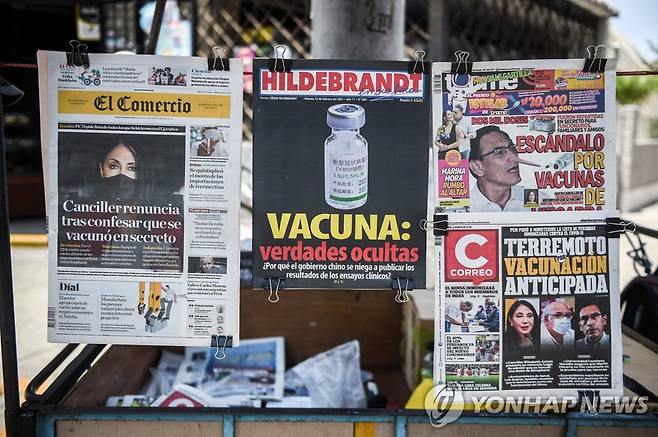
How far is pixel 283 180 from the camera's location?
2.11m

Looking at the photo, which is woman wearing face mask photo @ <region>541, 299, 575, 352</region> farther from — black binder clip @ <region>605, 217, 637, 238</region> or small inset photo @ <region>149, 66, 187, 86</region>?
small inset photo @ <region>149, 66, 187, 86</region>

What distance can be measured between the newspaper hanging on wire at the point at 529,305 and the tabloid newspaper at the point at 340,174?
0.50 ft

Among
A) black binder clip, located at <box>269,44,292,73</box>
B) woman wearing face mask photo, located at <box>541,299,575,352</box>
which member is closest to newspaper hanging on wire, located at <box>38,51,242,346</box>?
black binder clip, located at <box>269,44,292,73</box>

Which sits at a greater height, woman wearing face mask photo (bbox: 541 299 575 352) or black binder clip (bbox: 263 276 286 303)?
black binder clip (bbox: 263 276 286 303)

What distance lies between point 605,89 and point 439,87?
1.76ft

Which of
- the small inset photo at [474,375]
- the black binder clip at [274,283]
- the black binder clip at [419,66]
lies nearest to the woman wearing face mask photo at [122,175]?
the black binder clip at [274,283]

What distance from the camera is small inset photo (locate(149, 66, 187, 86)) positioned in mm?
2064

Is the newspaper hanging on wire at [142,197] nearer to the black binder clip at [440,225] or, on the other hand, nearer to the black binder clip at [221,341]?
the black binder clip at [221,341]

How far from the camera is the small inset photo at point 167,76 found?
206cm

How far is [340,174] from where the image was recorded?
2.09 meters

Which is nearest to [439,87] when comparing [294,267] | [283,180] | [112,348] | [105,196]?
[283,180]

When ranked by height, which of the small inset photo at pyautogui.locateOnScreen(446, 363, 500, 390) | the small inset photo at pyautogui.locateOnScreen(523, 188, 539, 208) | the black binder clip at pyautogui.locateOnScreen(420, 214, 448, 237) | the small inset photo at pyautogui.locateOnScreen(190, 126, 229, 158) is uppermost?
the small inset photo at pyautogui.locateOnScreen(190, 126, 229, 158)

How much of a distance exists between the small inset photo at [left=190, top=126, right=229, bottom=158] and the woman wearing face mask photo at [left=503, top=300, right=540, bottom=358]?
1069 millimetres

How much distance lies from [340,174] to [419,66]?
427 millimetres
